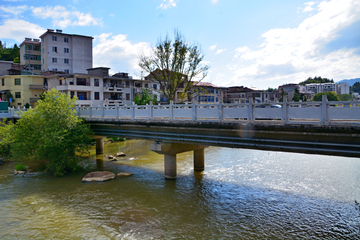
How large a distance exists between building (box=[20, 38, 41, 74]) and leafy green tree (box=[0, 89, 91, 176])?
153 ft

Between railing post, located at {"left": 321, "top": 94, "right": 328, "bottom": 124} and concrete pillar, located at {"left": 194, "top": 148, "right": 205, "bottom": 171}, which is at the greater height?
railing post, located at {"left": 321, "top": 94, "right": 328, "bottom": 124}

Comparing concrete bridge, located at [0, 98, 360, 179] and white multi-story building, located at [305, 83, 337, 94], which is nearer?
concrete bridge, located at [0, 98, 360, 179]

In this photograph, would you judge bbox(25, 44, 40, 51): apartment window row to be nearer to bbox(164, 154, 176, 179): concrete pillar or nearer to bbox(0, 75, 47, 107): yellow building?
bbox(0, 75, 47, 107): yellow building

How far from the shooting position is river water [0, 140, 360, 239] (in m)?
11.6

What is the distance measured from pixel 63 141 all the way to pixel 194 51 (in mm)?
20004

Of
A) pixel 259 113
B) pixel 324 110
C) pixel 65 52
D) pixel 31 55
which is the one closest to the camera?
pixel 324 110

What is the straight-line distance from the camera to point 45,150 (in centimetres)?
1994

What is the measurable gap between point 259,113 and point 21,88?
2046 inches

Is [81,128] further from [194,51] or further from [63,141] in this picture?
[194,51]

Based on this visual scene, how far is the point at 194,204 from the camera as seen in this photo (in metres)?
14.7

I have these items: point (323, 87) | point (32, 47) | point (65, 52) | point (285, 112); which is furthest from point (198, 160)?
point (323, 87)

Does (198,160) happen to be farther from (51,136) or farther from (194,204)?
(51,136)

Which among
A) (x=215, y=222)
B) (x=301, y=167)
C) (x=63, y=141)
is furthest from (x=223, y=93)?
(x=215, y=222)

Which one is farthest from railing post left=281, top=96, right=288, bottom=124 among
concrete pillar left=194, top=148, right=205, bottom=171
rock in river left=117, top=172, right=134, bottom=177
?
rock in river left=117, top=172, right=134, bottom=177
